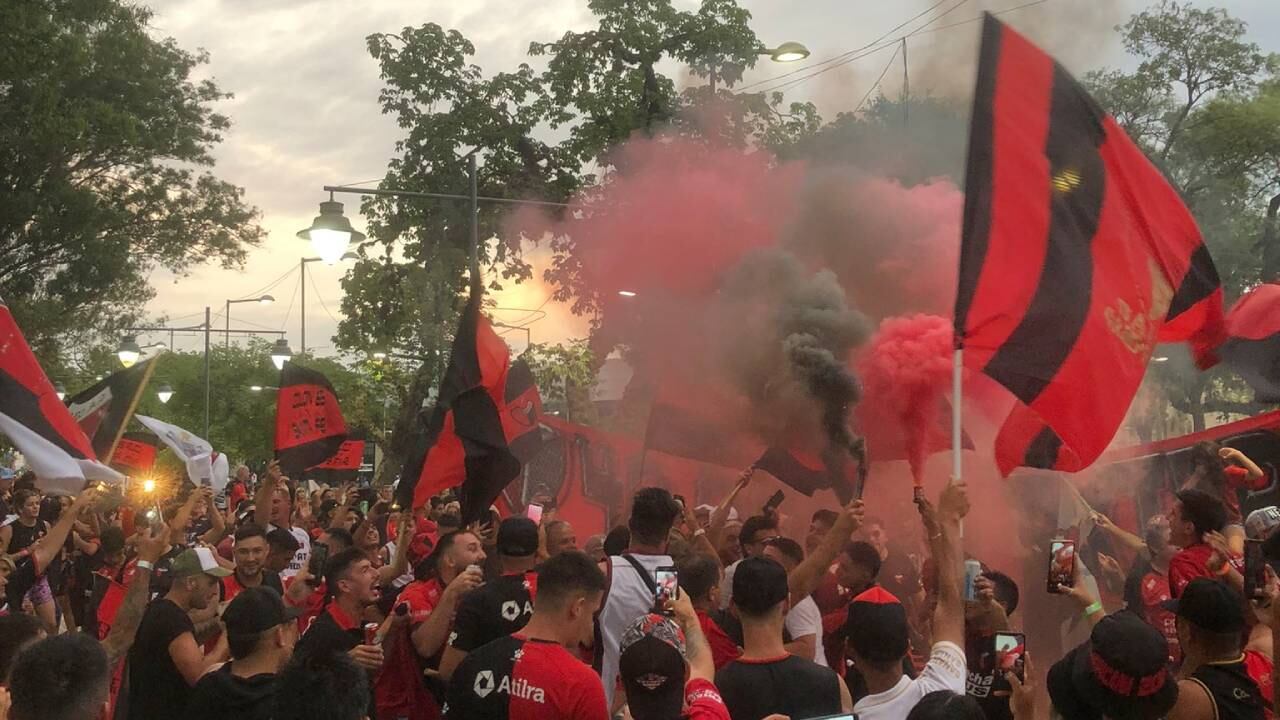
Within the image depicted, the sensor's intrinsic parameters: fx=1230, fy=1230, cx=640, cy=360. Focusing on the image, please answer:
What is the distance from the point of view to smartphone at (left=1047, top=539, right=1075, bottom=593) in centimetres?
475

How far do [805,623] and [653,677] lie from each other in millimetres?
2024

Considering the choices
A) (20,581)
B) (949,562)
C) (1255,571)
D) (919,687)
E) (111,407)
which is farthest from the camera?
(111,407)

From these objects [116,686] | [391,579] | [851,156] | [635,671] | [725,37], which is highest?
[725,37]

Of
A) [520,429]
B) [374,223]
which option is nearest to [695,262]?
[520,429]

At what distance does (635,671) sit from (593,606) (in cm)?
68

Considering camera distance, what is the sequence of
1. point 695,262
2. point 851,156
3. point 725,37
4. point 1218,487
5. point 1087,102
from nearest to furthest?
1. point 1087,102
2. point 1218,487
3. point 695,262
4. point 851,156
5. point 725,37

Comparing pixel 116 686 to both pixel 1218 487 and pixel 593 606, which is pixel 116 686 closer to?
pixel 593 606

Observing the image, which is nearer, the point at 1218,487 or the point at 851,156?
the point at 1218,487

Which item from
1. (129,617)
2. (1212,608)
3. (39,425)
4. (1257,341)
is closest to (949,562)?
(1212,608)

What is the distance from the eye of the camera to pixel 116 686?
22.6 ft

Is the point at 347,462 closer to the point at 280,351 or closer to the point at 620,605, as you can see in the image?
the point at 280,351

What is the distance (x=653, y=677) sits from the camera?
12.4ft

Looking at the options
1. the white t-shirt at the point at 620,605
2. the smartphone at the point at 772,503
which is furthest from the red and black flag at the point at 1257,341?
the white t-shirt at the point at 620,605

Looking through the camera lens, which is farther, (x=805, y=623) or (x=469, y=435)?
(x=469, y=435)
